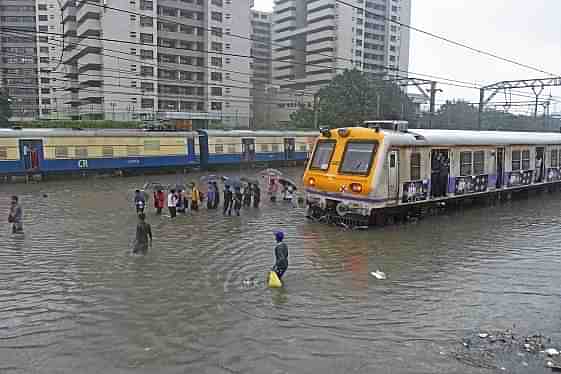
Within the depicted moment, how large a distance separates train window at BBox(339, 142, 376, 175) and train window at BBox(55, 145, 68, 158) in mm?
17832

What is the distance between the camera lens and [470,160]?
655 inches

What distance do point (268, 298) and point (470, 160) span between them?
10719 millimetres

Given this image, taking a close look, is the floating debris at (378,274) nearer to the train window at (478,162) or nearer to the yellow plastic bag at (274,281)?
the yellow plastic bag at (274,281)

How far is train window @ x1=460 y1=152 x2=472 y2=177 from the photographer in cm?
1630

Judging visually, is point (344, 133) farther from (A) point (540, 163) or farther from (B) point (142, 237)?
(A) point (540, 163)

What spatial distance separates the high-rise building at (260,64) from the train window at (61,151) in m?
47.6

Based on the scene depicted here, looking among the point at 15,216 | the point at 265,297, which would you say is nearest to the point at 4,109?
the point at 15,216

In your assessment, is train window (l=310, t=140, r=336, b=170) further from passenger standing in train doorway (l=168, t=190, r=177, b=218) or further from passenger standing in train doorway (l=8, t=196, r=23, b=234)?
passenger standing in train doorway (l=8, t=196, r=23, b=234)

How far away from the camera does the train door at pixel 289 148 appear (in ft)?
120

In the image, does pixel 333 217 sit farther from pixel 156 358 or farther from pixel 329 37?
pixel 329 37

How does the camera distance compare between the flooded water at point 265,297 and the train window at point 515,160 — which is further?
the train window at point 515,160

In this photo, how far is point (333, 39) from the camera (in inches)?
3344

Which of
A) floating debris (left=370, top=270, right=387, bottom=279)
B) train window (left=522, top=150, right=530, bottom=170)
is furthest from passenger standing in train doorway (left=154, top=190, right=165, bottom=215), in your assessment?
train window (left=522, top=150, right=530, bottom=170)

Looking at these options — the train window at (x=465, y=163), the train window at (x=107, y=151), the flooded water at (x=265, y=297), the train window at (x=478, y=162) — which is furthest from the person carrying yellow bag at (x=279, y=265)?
the train window at (x=107, y=151)
